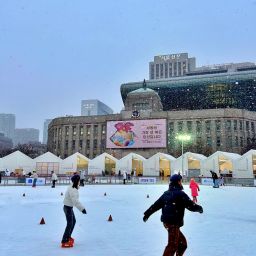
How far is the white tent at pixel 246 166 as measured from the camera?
120ft

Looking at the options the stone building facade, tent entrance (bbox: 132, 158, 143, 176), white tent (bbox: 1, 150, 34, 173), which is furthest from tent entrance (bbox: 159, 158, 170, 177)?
the stone building facade

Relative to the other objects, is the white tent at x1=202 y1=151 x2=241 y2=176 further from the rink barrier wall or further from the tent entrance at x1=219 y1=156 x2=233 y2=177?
the rink barrier wall

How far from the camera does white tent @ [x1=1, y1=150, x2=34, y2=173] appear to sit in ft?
139

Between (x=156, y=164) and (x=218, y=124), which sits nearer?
(x=156, y=164)

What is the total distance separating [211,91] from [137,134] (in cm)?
4537

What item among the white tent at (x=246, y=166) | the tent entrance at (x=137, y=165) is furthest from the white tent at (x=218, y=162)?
the tent entrance at (x=137, y=165)

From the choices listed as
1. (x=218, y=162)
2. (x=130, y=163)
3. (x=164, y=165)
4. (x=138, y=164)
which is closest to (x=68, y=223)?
(x=218, y=162)

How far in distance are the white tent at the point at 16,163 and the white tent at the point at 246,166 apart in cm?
2700

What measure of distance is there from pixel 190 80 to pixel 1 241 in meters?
104

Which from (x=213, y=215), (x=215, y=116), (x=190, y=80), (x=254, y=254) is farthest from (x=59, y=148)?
(x=254, y=254)

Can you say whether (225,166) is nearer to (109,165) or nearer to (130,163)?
Answer: (130,163)

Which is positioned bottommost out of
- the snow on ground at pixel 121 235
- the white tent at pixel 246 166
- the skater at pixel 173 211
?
the snow on ground at pixel 121 235

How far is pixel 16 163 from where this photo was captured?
42.8 metres

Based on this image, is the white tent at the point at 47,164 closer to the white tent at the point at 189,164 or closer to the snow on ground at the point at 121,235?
the white tent at the point at 189,164
